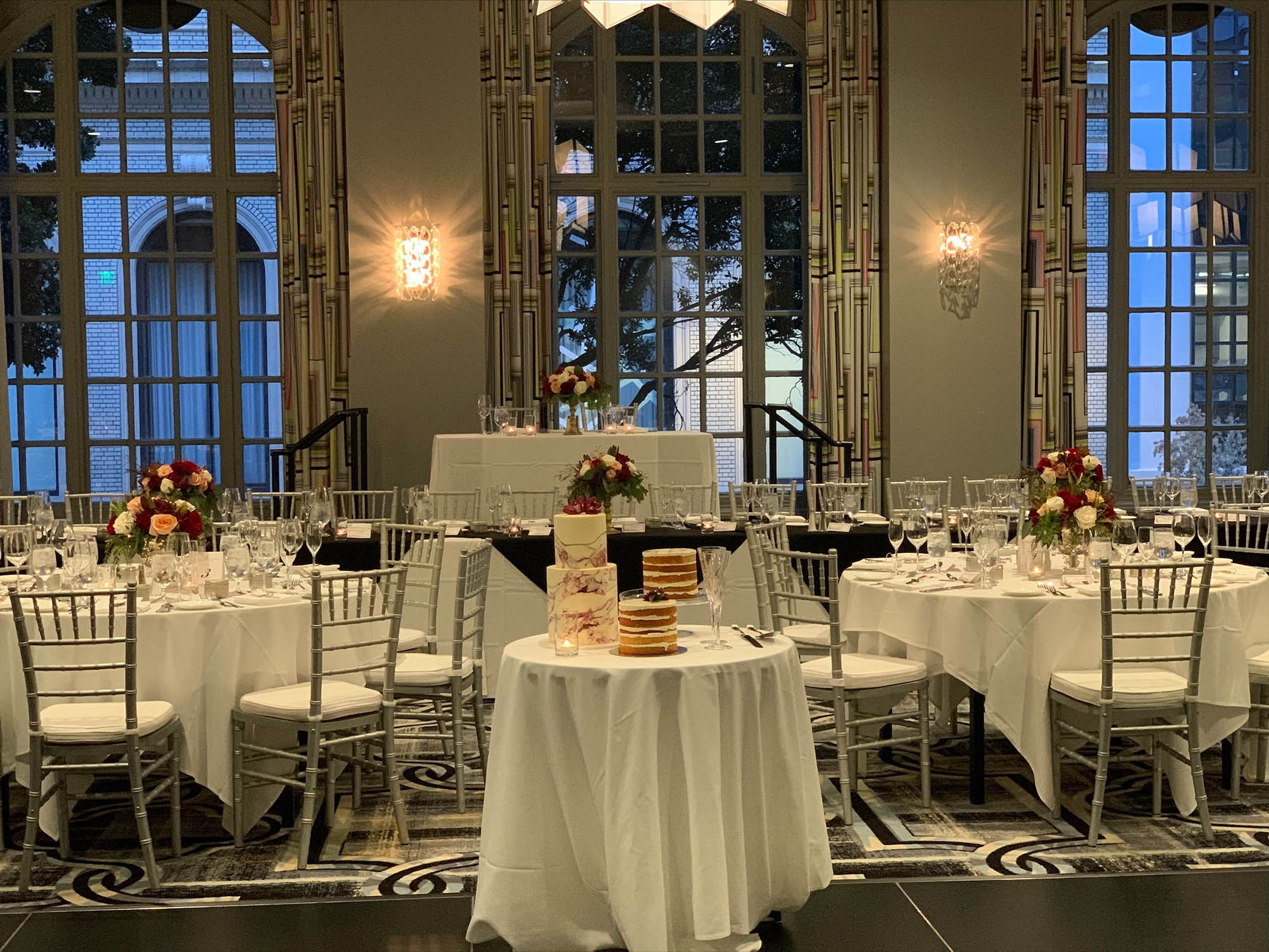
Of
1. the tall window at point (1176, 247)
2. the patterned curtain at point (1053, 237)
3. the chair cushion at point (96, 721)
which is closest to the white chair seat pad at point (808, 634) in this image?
the chair cushion at point (96, 721)

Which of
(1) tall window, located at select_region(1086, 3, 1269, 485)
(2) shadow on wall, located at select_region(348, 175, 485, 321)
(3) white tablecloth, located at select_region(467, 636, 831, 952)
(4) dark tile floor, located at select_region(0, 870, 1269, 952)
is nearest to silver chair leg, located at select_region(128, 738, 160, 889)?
(4) dark tile floor, located at select_region(0, 870, 1269, 952)

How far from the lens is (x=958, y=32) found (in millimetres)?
11289

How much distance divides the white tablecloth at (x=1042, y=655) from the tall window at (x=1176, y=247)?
7.28 meters

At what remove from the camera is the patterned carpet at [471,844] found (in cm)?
433

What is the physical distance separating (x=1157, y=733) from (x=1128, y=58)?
8572 mm

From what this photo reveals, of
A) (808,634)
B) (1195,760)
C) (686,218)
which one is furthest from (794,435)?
(1195,760)

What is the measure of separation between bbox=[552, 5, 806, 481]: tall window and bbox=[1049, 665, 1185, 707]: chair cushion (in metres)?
7.05

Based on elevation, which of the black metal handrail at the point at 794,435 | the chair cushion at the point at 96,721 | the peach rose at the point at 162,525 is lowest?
the chair cushion at the point at 96,721

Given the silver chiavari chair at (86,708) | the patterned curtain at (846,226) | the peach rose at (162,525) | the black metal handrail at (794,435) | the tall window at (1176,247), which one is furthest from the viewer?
the tall window at (1176,247)

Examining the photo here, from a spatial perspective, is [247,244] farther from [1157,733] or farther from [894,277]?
[1157,733]

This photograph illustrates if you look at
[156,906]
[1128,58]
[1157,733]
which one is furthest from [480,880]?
[1128,58]

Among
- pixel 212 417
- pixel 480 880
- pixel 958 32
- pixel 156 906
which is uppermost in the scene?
pixel 958 32

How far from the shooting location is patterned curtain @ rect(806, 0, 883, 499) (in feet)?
37.2

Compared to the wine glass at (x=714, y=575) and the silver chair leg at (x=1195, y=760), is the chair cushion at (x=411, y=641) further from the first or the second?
the silver chair leg at (x=1195, y=760)
